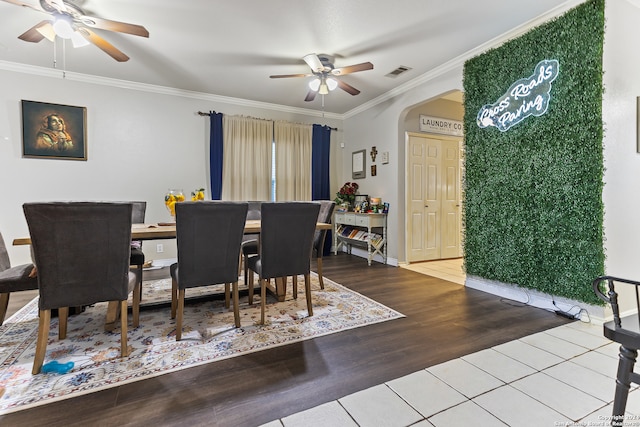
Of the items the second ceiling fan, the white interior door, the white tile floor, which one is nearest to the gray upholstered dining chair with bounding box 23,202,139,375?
the white tile floor

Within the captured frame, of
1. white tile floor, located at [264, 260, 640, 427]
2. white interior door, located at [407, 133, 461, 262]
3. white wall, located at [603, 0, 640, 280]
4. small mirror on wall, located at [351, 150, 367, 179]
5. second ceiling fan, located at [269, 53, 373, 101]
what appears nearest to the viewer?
white tile floor, located at [264, 260, 640, 427]

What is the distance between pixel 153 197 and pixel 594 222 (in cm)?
523

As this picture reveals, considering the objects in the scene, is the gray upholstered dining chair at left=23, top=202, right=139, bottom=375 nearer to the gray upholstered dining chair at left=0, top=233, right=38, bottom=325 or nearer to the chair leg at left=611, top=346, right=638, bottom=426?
the gray upholstered dining chair at left=0, top=233, right=38, bottom=325

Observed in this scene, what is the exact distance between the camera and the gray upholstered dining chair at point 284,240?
240cm

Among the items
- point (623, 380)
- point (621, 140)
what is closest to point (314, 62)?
point (621, 140)

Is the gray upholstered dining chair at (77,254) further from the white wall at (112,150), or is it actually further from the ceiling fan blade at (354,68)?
the white wall at (112,150)

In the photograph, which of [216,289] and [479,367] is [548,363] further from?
[216,289]

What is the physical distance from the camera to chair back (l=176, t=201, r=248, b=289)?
211 centimetres

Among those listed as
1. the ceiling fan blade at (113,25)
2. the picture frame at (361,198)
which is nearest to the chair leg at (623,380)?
the ceiling fan blade at (113,25)

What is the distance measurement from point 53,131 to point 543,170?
18.9 ft

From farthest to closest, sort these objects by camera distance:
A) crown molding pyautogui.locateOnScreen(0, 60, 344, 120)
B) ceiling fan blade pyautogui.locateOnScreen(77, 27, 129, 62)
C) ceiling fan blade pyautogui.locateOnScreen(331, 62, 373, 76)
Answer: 1. crown molding pyautogui.locateOnScreen(0, 60, 344, 120)
2. ceiling fan blade pyautogui.locateOnScreen(331, 62, 373, 76)
3. ceiling fan blade pyautogui.locateOnScreen(77, 27, 129, 62)

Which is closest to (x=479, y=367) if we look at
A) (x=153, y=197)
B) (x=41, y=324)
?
(x=41, y=324)

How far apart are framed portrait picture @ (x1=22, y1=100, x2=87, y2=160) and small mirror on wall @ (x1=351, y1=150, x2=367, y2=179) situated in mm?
4204

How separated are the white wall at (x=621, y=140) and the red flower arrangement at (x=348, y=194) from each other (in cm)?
358
